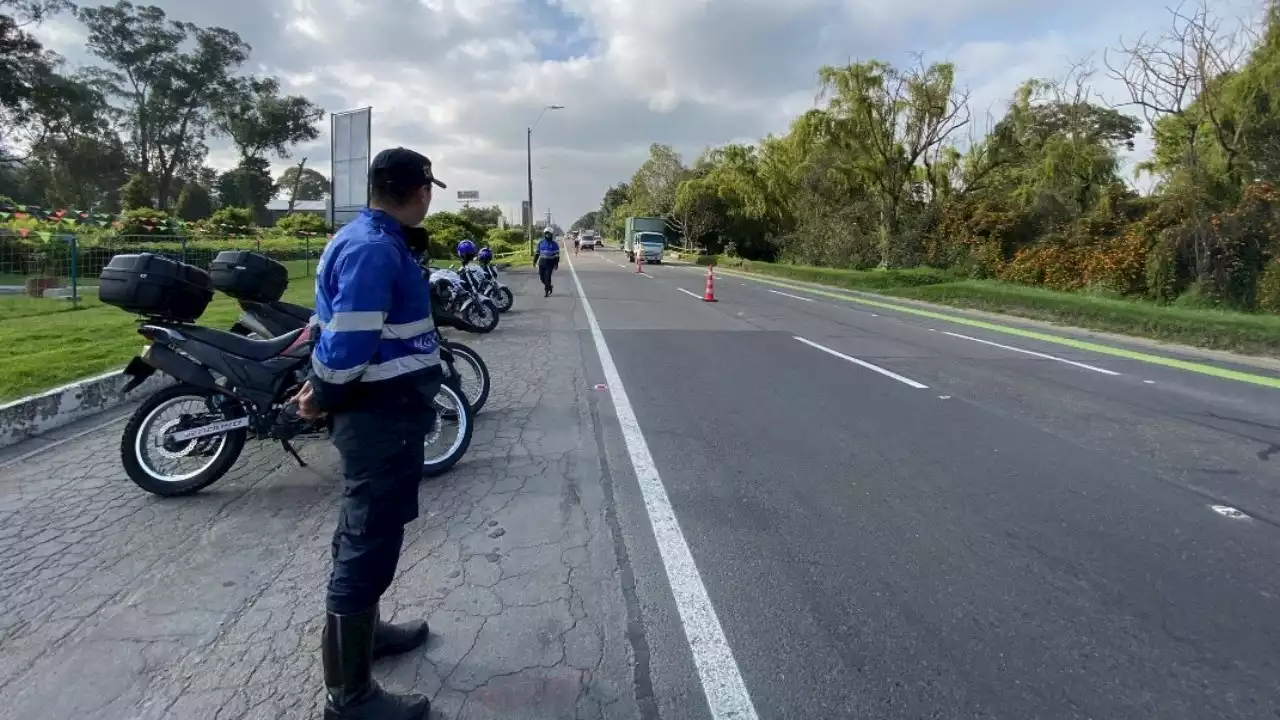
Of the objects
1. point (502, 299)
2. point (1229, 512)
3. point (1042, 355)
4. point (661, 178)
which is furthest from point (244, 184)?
point (1229, 512)

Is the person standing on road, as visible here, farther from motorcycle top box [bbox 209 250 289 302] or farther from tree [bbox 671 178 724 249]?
tree [bbox 671 178 724 249]

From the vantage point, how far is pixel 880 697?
2732mm

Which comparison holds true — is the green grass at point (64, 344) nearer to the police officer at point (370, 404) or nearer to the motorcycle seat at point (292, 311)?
the motorcycle seat at point (292, 311)

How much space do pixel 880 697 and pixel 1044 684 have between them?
2.12 feet

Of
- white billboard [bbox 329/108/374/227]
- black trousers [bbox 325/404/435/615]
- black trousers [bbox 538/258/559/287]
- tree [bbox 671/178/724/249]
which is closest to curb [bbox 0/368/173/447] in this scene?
white billboard [bbox 329/108/374/227]

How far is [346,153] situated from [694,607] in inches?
379

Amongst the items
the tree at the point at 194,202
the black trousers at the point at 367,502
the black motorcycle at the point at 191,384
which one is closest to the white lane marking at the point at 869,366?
the black motorcycle at the point at 191,384

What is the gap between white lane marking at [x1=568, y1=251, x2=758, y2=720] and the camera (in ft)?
8.89

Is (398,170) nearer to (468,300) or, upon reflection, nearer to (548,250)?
(468,300)

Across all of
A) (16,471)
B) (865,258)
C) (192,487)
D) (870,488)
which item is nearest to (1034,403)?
(870,488)

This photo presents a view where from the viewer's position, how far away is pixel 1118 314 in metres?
15.0

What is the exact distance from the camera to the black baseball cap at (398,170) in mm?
2695

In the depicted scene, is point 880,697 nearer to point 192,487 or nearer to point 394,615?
point 394,615

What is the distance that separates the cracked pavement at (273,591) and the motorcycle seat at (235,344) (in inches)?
33.9
